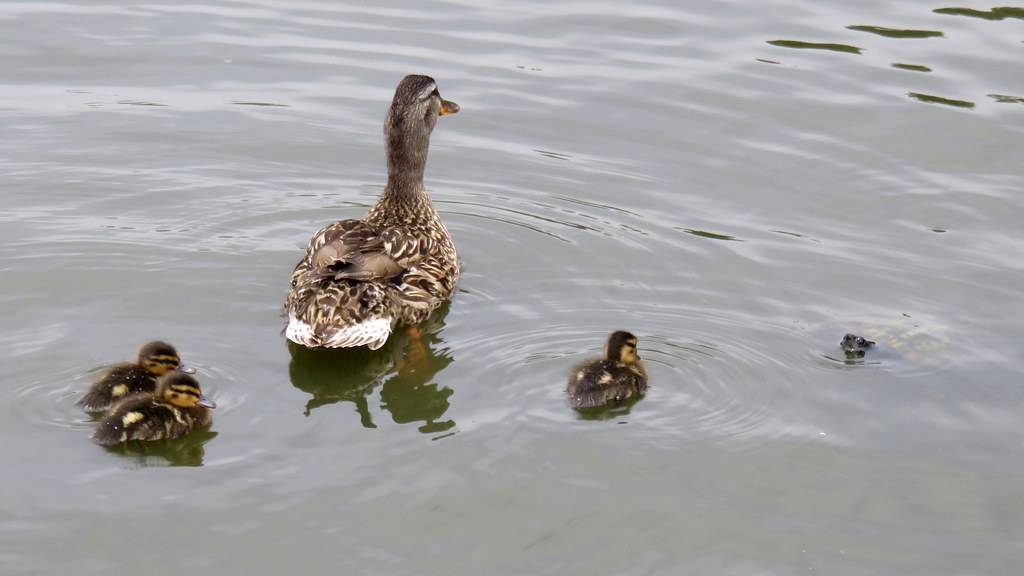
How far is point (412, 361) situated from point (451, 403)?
66 cm

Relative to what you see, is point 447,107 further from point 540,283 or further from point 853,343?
point 853,343

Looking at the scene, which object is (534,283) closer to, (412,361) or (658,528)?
(412,361)

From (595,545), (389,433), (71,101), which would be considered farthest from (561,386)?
(71,101)

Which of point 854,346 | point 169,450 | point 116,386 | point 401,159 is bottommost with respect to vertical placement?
point 169,450

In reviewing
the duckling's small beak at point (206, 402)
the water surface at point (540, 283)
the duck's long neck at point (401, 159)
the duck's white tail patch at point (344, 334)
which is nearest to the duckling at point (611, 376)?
the water surface at point (540, 283)

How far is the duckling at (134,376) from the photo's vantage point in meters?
5.66

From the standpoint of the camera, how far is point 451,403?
5.96 metres

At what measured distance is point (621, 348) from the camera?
20.0 feet

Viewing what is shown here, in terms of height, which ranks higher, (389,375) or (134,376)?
(134,376)

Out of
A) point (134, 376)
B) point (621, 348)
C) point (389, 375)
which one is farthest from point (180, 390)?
point (621, 348)

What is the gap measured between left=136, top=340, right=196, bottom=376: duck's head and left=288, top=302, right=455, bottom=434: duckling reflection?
23.0 inches

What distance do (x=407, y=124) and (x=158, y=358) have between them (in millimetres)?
2650

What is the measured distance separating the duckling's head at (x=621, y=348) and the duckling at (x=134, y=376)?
193 centimetres

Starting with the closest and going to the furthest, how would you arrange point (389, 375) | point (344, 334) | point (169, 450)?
point (169, 450), point (344, 334), point (389, 375)
